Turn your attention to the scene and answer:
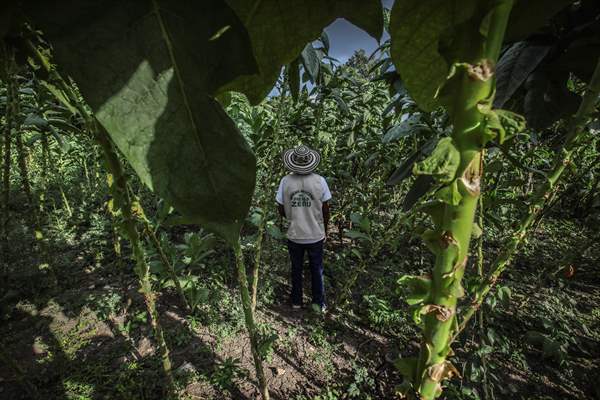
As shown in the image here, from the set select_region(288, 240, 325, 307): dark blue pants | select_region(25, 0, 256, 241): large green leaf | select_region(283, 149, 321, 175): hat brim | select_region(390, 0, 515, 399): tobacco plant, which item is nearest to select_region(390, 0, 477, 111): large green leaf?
select_region(390, 0, 515, 399): tobacco plant

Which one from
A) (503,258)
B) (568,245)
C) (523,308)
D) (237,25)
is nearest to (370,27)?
(237,25)

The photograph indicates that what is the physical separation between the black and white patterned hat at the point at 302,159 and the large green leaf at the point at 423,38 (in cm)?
228

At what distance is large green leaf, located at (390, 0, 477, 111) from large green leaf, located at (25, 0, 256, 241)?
0.16m

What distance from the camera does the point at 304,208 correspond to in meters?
2.66

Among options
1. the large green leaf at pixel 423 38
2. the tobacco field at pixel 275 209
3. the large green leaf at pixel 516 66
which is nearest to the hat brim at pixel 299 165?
the tobacco field at pixel 275 209

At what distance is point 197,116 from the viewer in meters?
0.21

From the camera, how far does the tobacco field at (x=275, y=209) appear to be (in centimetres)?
20

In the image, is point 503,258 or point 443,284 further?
point 503,258

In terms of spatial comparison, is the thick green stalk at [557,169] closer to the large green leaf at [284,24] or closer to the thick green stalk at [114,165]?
the large green leaf at [284,24]

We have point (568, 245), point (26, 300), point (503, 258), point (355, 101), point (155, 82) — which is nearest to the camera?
point (155, 82)

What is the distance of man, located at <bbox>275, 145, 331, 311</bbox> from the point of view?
265cm

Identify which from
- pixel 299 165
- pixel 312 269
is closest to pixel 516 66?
pixel 299 165

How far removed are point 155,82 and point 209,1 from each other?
0.22 feet

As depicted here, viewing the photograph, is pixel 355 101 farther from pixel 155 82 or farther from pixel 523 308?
pixel 155 82
